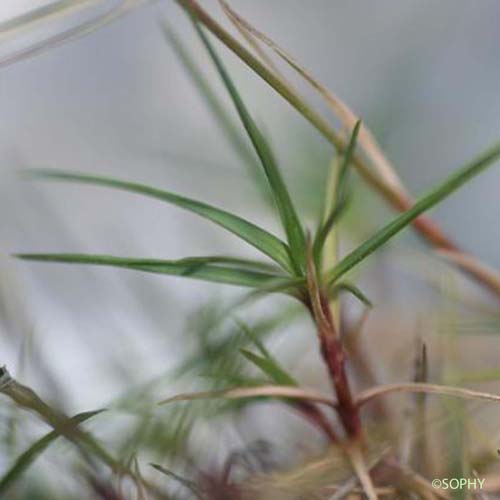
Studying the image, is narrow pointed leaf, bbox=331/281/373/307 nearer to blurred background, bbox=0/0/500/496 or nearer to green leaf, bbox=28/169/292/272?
green leaf, bbox=28/169/292/272

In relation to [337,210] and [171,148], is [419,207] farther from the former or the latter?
[171,148]

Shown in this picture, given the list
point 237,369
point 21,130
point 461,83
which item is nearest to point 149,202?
point 21,130

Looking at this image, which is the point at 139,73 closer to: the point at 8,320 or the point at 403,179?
the point at 403,179

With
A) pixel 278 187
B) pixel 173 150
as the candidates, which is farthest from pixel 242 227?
pixel 173 150

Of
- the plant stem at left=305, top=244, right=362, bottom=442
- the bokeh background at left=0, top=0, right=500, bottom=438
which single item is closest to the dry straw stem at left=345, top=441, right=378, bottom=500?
the plant stem at left=305, top=244, right=362, bottom=442

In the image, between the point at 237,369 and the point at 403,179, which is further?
the point at 403,179
